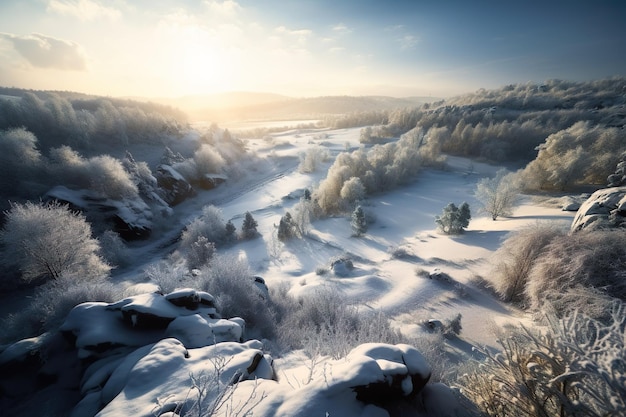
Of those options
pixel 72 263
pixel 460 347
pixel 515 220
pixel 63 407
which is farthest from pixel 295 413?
pixel 515 220

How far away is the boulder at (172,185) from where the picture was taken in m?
26.9

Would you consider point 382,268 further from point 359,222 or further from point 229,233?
point 229,233

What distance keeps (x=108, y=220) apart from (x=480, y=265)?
80.2 feet

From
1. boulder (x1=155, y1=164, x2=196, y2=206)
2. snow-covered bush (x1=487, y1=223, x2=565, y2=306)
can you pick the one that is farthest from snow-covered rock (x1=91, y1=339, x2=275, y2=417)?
boulder (x1=155, y1=164, x2=196, y2=206)

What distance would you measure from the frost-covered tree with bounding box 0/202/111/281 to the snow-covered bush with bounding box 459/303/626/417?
49.9ft

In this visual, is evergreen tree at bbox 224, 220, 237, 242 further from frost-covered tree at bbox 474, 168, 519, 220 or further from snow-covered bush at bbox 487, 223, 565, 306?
frost-covered tree at bbox 474, 168, 519, 220

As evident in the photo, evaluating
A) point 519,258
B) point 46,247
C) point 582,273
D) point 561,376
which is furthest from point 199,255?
point 582,273

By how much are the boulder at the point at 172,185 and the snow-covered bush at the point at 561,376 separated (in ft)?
96.3

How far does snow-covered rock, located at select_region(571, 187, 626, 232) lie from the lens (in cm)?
844

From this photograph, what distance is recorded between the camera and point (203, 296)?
22.4 ft

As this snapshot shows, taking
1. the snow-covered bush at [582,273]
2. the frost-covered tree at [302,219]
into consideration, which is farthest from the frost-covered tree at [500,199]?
the frost-covered tree at [302,219]

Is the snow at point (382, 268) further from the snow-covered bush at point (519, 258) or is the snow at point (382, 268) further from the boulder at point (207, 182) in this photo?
the boulder at point (207, 182)

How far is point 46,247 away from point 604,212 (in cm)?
2309

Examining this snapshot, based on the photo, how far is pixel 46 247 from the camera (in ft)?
38.8
